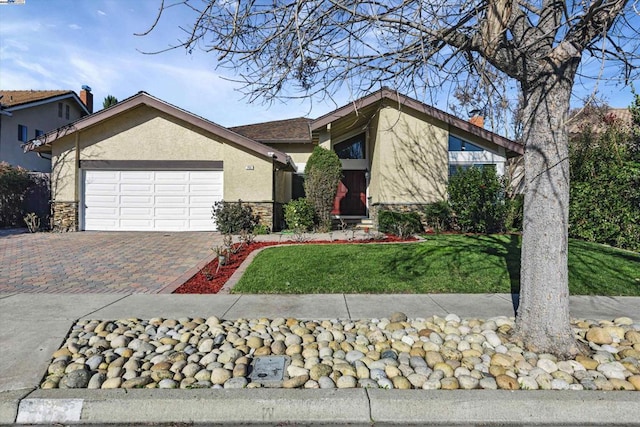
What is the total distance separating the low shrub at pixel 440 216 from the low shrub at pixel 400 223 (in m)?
0.50

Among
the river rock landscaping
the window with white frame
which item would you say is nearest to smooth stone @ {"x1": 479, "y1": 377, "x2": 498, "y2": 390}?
the river rock landscaping

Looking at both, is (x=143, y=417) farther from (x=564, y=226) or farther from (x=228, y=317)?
(x=564, y=226)

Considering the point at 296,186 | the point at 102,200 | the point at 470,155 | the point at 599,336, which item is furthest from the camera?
the point at 296,186

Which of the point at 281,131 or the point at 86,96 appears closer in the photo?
the point at 281,131

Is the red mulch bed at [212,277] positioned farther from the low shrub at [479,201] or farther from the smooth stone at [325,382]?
the low shrub at [479,201]

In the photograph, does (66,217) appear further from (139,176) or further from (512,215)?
(512,215)

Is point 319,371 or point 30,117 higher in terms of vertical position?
point 30,117

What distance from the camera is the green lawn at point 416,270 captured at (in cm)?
631

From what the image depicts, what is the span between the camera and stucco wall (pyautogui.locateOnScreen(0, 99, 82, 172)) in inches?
787

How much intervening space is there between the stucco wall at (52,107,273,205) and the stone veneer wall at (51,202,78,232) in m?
0.27

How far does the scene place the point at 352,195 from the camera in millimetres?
17562

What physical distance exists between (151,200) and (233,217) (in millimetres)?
3347

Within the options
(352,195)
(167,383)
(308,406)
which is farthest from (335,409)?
(352,195)

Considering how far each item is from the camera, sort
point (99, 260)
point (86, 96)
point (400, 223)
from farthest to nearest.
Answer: point (86, 96) → point (400, 223) → point (99, 260)
